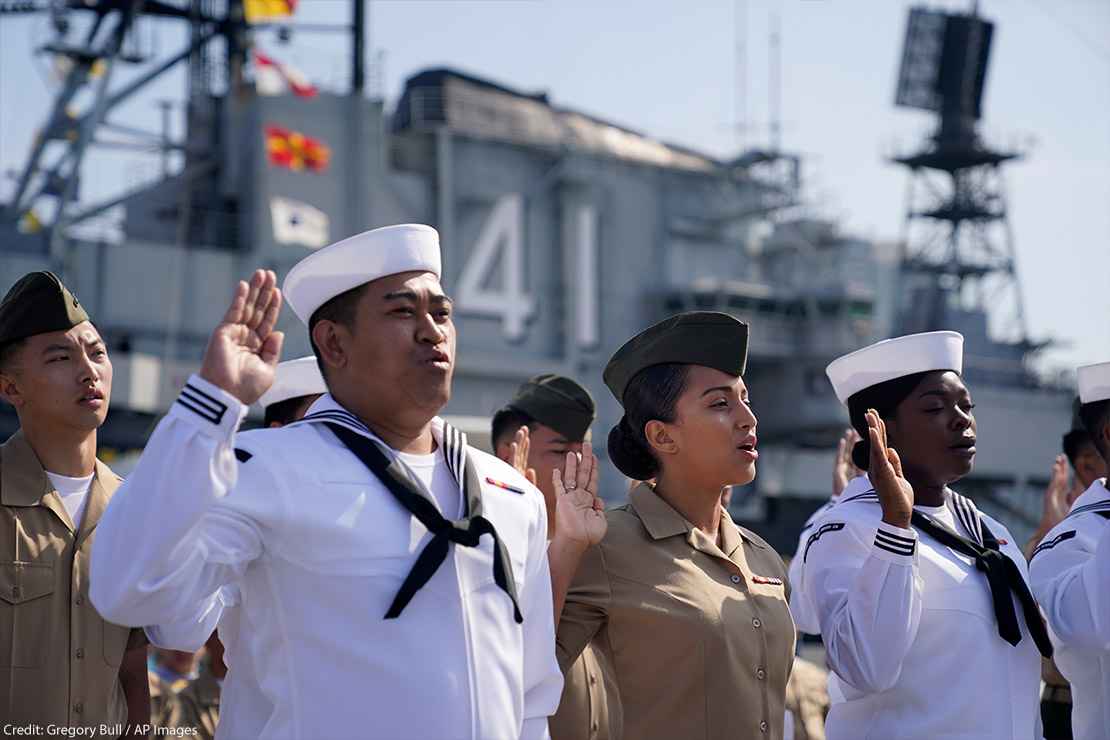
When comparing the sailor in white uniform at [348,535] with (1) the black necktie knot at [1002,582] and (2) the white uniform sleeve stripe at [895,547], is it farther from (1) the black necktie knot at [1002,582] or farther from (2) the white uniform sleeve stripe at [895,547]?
(1) the black necktie knot at [1002,582]

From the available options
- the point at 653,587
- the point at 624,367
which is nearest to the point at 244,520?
the point at 653,587

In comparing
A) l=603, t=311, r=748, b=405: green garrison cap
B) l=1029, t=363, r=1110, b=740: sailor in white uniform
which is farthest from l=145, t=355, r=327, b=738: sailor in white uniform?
l=1029, t=363, r=1110, b=740: sailor in white uniform

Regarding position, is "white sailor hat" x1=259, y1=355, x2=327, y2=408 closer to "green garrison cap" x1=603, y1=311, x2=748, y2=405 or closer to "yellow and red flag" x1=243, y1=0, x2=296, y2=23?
"green garrison cap" x1=603, y1=311, x2=748, y2=405

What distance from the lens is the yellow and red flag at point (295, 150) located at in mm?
20203

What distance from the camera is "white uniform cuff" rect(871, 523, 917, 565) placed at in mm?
3350

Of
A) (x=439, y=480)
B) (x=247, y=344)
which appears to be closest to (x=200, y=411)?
(x=247, y=344)

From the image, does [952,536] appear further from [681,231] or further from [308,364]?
[681,231]

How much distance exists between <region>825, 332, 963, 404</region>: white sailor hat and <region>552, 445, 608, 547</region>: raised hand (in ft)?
3.64

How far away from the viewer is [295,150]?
2048 cm

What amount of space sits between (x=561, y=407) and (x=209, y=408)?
2804mm

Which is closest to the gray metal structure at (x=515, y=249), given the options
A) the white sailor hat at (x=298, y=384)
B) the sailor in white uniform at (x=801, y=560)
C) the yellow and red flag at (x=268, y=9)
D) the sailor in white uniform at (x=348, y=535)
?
the yellow and red flag at (x=268, y=9)

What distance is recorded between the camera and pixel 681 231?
2595 cm

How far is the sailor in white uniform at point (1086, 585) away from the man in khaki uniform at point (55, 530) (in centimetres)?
279

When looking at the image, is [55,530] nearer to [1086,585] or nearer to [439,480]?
[439,480]
